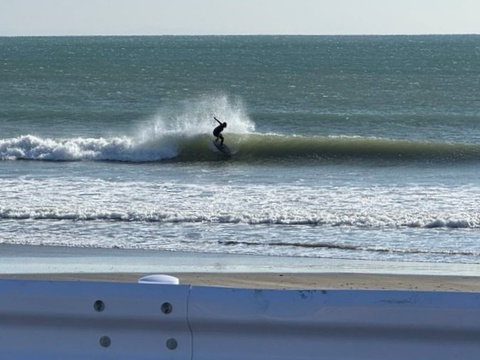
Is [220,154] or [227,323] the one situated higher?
[220,154]

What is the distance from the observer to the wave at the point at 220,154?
28.4 meters

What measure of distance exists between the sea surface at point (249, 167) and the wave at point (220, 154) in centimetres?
5

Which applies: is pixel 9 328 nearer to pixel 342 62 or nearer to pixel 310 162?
pixel 310 162

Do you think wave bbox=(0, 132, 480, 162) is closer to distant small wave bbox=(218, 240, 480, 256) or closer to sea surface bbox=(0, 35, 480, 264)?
sea surface bbox=(0, 35, 480, 264)

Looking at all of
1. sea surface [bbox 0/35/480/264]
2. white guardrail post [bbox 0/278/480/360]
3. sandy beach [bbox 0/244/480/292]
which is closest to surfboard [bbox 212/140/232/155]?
sea surface [bbox 0/35/480/264]

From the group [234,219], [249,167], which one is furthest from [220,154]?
[234,219]

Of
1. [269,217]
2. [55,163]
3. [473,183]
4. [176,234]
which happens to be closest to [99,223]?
[176,234]

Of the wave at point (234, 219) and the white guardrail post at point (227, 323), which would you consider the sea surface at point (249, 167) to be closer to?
the wave at point (234, 219)

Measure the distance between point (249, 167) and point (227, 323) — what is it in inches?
879

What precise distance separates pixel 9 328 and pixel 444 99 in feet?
154

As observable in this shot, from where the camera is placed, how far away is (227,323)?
4109 millimetres

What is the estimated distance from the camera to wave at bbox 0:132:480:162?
2842 cm

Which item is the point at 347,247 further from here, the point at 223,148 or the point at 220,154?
the point at 223,148

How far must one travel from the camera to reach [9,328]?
426cm
